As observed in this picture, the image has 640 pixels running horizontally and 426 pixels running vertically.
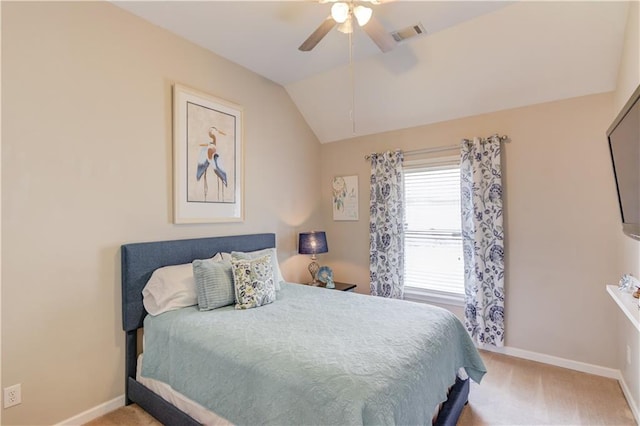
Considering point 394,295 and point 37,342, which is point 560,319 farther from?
point 37,342

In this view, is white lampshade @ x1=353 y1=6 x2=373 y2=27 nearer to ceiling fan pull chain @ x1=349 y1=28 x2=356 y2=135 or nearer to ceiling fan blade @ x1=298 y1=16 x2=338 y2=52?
ceiling fan blade @ x1=298 y1=16 x2=338 y2=52

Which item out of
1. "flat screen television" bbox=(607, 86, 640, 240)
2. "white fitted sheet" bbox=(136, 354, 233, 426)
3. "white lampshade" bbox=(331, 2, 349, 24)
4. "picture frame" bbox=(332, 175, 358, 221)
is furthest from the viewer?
"picture frame" bbox=(332, 175, 358, 221)

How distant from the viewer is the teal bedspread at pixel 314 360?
135 cm

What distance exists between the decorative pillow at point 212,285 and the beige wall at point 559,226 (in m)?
2.71

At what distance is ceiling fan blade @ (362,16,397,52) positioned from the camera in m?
2.03

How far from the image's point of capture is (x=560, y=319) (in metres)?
2.93

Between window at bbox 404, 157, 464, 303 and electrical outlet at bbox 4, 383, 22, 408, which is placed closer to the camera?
electrical outlet at bbox 4, 383, 22, 408

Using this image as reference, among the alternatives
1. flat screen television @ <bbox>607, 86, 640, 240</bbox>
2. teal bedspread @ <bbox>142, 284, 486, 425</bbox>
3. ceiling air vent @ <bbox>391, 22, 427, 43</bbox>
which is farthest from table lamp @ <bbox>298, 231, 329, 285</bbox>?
flat screen television @ <bbox>607, 86, 640, 240</bbox>

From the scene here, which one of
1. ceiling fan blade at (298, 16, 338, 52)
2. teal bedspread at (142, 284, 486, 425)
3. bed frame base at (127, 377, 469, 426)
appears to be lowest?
bed frame base at (127, 377, 469, 426)

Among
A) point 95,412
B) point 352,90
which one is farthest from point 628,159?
point 95,412

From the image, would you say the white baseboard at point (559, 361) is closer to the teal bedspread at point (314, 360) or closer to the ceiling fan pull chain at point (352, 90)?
the teal bedspread at point (314, 360)

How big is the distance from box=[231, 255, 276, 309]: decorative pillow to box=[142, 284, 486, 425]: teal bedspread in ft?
0.32

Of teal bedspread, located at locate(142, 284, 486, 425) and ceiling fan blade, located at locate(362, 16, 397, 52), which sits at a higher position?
ceiling fan blade, located at locate(362, 16, 397, 52)

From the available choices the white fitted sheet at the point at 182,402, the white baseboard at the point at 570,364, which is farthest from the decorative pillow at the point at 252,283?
the white baseboard at the point at 570,364
